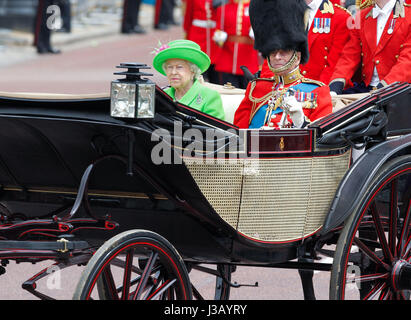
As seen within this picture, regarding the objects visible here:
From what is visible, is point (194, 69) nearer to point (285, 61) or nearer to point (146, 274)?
point (285, 61)

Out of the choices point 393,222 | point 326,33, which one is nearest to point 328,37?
point 326,33

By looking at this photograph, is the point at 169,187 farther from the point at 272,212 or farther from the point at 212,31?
the point at 212,31

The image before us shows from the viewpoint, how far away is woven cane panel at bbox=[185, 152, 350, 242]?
10.8ft

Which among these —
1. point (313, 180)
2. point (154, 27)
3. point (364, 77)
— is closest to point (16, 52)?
point (154, 27)

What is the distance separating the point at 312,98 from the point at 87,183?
110cm

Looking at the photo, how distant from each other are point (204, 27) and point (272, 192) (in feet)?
17.5

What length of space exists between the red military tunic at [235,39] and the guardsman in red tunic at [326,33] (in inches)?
128

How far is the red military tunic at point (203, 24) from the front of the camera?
8492 millimetres

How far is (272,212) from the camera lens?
3.43 meters

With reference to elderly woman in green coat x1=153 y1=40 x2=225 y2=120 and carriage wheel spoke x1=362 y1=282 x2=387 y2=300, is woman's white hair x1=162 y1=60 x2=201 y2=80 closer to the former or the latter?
elderly woman in green coat x1=153 y1=40 x2=225 y2=120

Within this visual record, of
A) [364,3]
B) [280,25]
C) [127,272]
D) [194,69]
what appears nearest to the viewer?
[127,272]

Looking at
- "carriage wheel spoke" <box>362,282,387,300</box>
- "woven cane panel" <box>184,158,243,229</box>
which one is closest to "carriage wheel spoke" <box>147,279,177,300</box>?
"woven cane panel" <box>184,158,243,229</box>

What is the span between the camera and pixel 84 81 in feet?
40.1

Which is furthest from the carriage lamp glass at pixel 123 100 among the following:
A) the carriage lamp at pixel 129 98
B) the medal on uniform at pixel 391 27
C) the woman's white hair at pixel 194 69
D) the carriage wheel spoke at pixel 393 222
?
the medal on uniform at pixel 391 27
